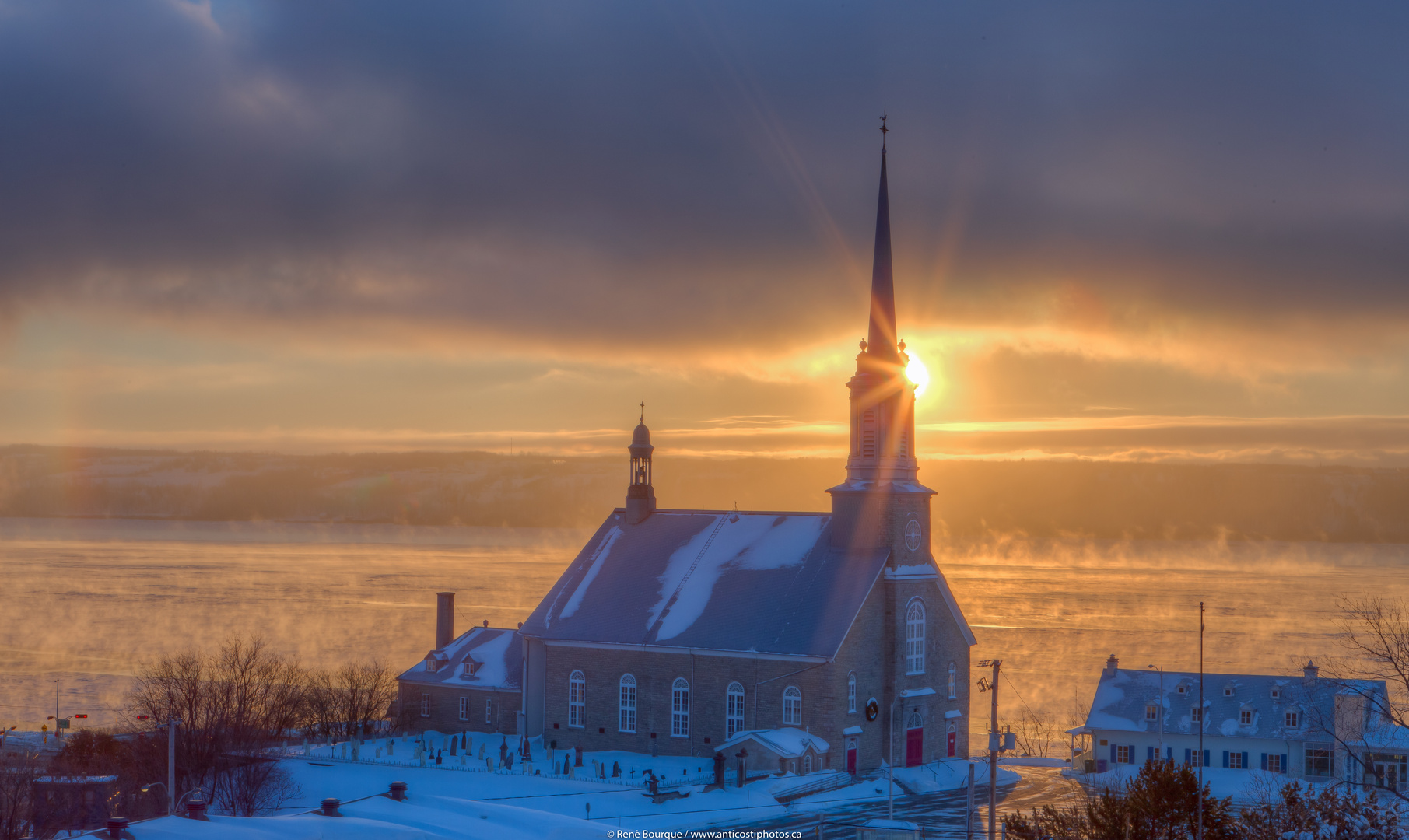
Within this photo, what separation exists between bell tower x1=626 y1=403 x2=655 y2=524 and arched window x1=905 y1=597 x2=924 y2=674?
14642 mm

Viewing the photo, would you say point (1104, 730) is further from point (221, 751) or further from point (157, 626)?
point (157, 626)

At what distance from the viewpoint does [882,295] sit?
64188 mm

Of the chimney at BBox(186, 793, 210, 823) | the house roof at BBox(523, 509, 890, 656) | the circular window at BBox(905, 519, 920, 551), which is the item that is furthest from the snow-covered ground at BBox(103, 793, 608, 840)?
the circular window at BBox(905, 519, 920, 551)

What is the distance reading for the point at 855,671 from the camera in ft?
190

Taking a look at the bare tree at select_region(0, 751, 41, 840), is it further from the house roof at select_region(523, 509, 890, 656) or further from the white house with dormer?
the white house with dormer

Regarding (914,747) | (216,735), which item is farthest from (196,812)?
(914,747)

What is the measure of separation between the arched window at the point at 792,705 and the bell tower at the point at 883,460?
7428 mm

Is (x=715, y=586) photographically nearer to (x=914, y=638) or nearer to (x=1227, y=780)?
(x=914, y=638)

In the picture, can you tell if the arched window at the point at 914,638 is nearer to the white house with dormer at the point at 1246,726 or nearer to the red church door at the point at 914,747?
the red church door at the point at 914,747

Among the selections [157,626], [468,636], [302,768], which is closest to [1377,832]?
[302,768]

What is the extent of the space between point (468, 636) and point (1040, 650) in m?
82.1

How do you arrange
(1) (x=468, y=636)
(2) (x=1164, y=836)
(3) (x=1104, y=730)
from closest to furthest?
1. (2) (x=1164, y=836)
2. (3) (x=1104, y=730)
3. (1) (x=468, y=636)

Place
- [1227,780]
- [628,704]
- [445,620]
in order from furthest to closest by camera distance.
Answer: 1. [445,620]
2. [628,704]
3. [1227,780]

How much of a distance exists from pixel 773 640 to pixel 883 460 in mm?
9609
